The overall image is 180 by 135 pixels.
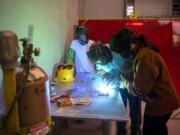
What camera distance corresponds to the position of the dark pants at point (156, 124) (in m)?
2.20

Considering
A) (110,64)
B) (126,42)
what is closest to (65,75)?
(110,64)

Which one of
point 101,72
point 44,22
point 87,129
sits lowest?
point 87,129

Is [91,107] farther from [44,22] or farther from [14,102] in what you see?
[44,22]

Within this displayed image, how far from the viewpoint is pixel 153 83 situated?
6.75ft

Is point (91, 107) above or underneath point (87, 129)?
above

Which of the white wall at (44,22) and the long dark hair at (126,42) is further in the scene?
the long dark hair at (126,42)

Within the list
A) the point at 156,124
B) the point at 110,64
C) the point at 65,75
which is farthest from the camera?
the point at 65,75

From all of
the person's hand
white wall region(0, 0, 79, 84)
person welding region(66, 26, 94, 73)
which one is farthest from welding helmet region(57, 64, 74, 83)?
person welding region(66, 26, 94, 73)

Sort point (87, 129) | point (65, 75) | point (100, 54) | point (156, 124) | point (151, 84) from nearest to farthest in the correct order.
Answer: point (151, 84)
point (156, 124)
point (100, 54)
point (65, 75)
point (87, 129)

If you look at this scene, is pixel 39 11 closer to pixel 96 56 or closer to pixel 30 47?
pixel 96 56

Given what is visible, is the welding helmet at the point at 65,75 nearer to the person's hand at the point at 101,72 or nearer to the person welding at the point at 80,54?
the person's hand at the point at 101,72

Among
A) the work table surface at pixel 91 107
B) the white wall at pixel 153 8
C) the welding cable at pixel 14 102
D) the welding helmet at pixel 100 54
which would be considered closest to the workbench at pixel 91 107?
the work table surface at pixel 91 107

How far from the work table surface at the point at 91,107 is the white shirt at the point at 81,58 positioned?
87 cm

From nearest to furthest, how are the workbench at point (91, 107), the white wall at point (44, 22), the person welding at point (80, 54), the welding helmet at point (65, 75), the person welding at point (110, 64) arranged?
the workbench at point (91, 107) < the white wall at point (44, 22) < the person welding at point (110, 64) < the welding helmet at point (65, 75) < the person welding at point (80, 54)
